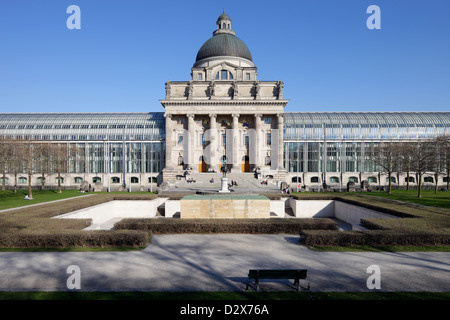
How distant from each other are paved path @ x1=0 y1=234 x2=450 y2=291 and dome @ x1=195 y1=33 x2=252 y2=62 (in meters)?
68.1

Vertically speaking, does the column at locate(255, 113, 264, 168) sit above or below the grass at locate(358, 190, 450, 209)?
above

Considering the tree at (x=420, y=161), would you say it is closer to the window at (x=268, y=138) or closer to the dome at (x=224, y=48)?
the window at (x=268, y=138)

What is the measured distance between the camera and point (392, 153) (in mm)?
53562

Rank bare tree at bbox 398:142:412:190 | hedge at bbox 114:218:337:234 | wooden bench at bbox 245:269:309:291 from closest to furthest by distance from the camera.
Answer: wooden bench at bbox 245:269:309:291, hedge at bbox 114:218:337:234, bare tree at bbox 398:142:412:190

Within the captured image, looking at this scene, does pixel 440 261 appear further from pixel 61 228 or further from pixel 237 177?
pixel 237 177

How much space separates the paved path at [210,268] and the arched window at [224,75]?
6194cm

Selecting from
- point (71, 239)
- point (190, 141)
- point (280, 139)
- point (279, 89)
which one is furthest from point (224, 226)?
point (279, 89)

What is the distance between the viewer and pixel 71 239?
50.5 feet

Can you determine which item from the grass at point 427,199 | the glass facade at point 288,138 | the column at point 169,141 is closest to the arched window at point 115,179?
the glass facade at point 288,138

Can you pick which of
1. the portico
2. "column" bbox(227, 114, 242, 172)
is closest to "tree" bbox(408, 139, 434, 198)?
the portico

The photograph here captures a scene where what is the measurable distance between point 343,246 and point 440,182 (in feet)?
238

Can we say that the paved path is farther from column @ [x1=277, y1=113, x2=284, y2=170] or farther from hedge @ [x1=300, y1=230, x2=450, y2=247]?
column @ [x1=277, y1=113, x2=284, y2=170]

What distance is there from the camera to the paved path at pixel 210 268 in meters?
10.5

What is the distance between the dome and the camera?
7481 centimetres
